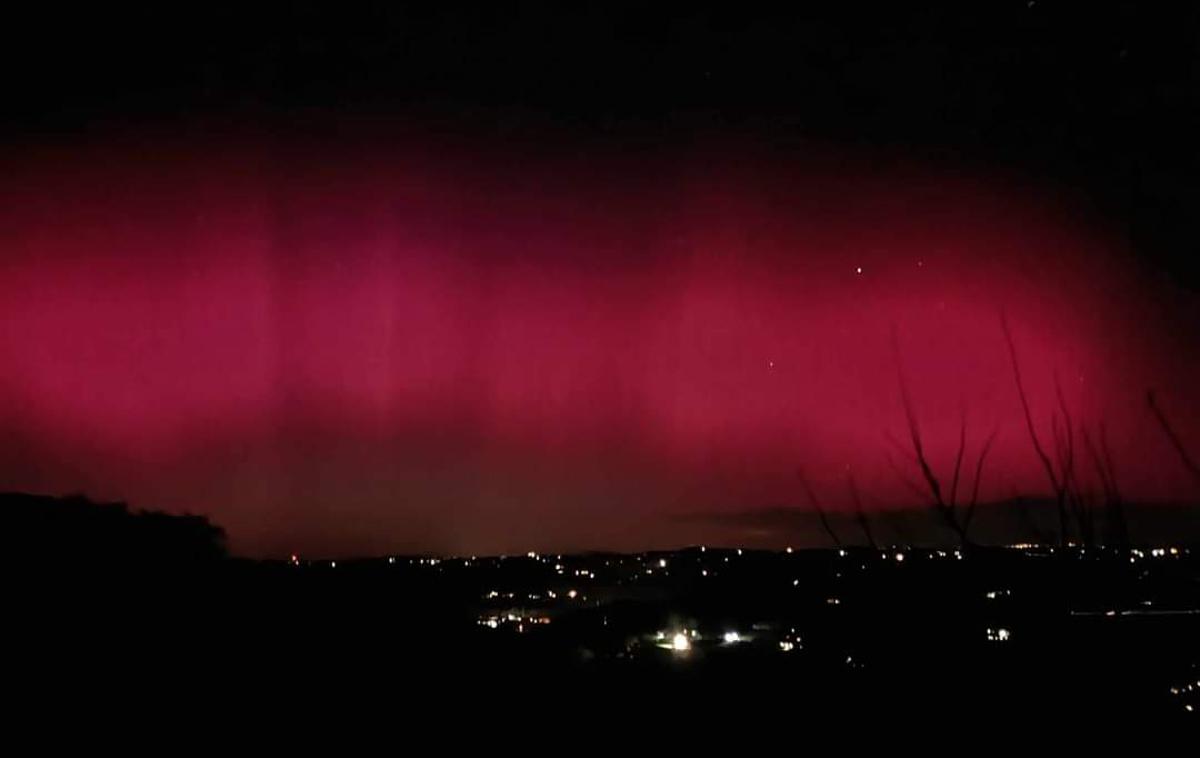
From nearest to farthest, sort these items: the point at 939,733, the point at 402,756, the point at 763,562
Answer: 1. the point at 402,756
2. the point at 939,733
3. the point at 763,562

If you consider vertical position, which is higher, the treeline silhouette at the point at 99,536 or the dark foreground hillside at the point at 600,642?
the treeline silhouette at the point at 99,536

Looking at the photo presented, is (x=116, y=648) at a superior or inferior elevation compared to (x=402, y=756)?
superior

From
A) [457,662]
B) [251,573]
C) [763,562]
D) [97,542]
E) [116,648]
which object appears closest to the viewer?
[116,648]

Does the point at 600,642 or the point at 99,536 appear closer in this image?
the point at 99,536

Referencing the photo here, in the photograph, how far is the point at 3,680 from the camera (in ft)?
46.0

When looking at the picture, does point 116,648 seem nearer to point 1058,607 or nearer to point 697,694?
point 697,694

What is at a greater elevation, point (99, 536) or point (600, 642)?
point (99, 536)

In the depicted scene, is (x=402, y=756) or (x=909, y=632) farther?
(x=909, y=632)

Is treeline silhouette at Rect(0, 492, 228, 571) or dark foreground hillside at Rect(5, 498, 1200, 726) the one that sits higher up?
treeline silhouette at Rect(0, 492, 228, 571)

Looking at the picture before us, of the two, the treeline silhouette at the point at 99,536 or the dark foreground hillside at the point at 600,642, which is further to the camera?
the treeline silhouette at the point at 99,536

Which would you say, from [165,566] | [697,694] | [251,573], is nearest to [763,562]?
[251,573]

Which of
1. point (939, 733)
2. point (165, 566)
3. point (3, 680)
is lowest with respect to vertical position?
point (939, 733)

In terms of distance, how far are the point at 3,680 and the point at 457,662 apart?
829 cm

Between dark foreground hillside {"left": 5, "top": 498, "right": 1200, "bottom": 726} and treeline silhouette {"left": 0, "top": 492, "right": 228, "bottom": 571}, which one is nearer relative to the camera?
dark foreground hillside {"left": 5, "top": 498, "right": 1200, "bottom": 726}
